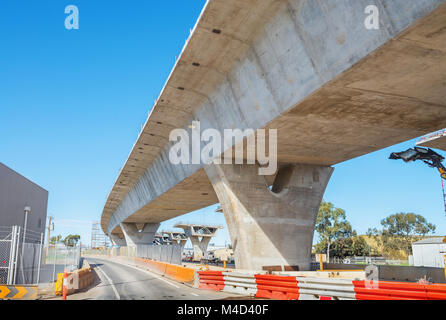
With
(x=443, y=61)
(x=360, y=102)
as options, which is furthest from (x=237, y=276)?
(x=443, y=61)

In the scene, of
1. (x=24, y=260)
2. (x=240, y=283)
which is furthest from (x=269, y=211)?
(x=24, y=260)

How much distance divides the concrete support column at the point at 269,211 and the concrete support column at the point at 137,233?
4400cm

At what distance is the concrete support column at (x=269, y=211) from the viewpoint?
18391 millimetres

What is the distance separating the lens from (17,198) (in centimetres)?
3366

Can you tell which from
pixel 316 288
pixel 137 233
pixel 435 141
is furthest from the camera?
pixel 137 233

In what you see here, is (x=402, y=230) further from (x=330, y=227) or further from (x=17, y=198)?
(x=17, y=198)

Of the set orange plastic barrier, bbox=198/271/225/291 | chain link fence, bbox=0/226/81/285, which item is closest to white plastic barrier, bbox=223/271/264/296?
orange plastic barrier, bbox=198/271/225/291

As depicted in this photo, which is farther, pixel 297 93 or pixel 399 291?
pixel 297 93

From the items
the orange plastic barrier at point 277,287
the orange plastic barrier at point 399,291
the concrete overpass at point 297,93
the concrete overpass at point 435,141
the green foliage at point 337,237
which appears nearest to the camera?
the concrete overpass at point 297,93

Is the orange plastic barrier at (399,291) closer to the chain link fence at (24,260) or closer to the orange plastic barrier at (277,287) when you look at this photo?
the orange plastic barrier at (277,287)

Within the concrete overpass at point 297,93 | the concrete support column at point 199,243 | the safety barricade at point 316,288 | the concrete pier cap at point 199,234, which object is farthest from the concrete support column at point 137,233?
the safety barricade at point 316,288

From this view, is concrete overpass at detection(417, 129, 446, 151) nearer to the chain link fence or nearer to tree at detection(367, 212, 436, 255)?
the chain link fence

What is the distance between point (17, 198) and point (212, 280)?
973 inches
